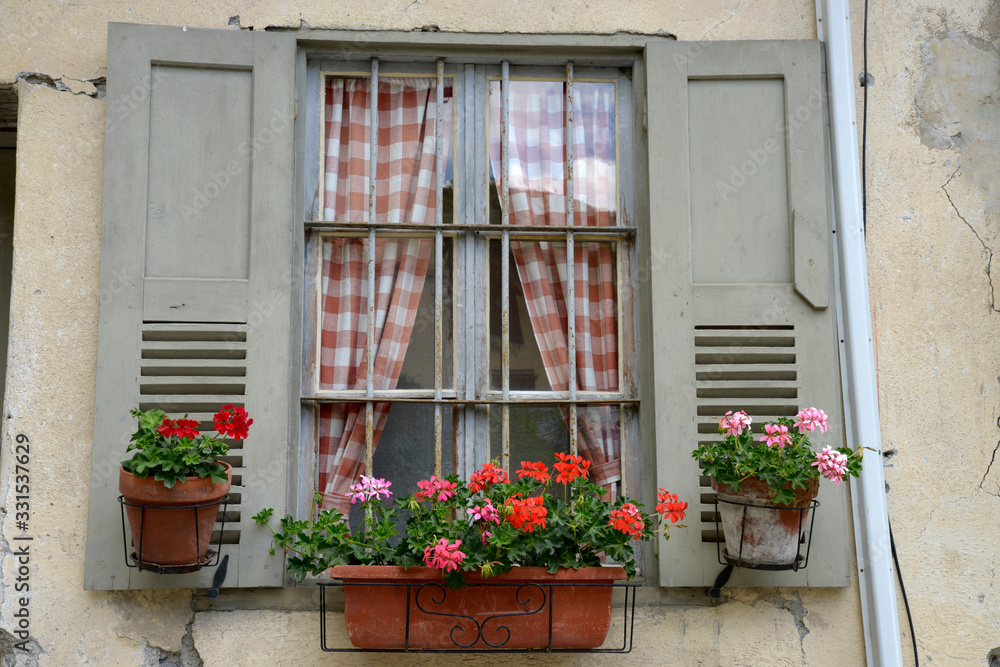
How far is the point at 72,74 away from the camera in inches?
Result: 118

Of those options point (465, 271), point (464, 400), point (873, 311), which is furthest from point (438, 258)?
point (873, 311)

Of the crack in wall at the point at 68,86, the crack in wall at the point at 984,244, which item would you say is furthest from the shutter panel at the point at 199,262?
the crack in wall at the point at 984,244

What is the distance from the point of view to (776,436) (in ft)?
8.50

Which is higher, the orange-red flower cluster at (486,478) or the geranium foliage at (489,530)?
the orange-red flower cluster at (486,478)

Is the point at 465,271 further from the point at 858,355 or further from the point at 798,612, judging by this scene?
the point at 798,612

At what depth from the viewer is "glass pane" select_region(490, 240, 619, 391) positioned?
305 centimetres

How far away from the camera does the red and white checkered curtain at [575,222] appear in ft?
10.00

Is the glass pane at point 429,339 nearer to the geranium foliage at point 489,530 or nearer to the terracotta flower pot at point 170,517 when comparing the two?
the geranium foliage at point 489,530

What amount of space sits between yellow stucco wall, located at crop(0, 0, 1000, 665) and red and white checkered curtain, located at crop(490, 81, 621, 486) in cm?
29

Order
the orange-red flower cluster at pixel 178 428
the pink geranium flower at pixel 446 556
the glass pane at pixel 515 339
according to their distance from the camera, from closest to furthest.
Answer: the pink geranium flower at pixel 446 556
the orange-red flower cluster at pixel 178 428
the glass pane at pixel 515 339

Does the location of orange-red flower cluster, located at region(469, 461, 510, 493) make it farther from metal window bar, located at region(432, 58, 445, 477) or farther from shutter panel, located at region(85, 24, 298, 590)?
shutter panel, located at region(85, 24, 298, 590)

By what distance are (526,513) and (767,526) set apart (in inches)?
29.8

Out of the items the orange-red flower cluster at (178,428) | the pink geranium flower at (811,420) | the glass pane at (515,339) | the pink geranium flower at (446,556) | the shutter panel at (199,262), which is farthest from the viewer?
the glass pane at (515,339)

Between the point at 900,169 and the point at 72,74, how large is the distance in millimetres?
2993
